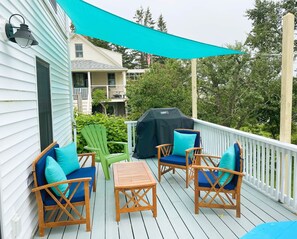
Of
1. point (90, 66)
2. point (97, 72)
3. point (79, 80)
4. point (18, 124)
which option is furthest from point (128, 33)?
point (97, 72)

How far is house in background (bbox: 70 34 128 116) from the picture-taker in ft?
65.5

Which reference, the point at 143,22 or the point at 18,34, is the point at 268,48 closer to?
the point at 18,34

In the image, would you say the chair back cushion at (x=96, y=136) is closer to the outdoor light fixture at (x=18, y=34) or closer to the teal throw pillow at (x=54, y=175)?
the teal throw pillow at (x=54, y=175)

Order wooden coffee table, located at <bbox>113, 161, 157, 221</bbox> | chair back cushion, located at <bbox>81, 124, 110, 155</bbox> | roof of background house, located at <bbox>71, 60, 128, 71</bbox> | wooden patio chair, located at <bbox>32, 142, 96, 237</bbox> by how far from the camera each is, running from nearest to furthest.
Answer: wooden patio chair, located at <bbox>32, 142, 96, 237</bbox>
wooden coffee table, located at <bbox>113, 161, 157, 221</bbox>
chair back cushion, located at <bbox>81, 124, 110, 155</bbox>
roof of background house, located at <bbox>71, 60, 128, 71</bbox>

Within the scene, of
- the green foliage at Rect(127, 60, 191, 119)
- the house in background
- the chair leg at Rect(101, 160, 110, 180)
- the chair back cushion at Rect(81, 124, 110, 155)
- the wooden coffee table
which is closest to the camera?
the wooden coffee table

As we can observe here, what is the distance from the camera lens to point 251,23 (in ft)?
52.5

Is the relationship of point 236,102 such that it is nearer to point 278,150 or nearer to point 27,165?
point 278,150

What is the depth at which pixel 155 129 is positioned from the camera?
6.47 metres

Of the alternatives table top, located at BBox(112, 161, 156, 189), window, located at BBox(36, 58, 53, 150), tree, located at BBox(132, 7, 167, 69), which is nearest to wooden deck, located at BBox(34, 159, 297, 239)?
table top, located at BBox(112, 161, 156, 189)

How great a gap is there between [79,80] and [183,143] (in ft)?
54.8

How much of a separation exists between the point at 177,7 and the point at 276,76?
18.6 m

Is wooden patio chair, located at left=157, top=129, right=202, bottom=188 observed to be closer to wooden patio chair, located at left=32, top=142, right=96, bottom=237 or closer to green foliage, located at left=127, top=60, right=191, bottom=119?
wooden patio chair, located at left=32, top=142, right=96, bottom=237

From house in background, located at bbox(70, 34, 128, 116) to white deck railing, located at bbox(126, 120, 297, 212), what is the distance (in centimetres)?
1421

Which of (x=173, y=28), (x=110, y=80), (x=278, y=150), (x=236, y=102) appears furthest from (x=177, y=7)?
(x=278, y=150)
